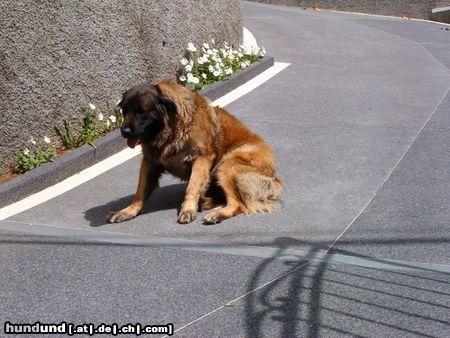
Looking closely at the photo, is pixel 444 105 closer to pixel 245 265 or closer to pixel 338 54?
pixel 338 54

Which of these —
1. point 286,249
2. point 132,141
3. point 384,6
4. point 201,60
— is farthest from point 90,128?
point 384,6

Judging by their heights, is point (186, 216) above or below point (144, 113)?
below

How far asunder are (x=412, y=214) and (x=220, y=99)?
5.45 meters

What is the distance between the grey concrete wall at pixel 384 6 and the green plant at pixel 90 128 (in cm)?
1774

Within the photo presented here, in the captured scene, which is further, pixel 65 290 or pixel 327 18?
pixel 327 18

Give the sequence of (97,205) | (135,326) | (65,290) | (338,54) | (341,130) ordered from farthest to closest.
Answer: (338,54)
(341,130)
(97,205)
(65,290)
(135,326)

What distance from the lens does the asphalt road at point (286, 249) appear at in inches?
192

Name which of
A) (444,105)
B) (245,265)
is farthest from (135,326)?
(444,105)

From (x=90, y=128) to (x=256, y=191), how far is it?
307cm

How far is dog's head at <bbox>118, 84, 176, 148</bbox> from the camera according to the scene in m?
6.69

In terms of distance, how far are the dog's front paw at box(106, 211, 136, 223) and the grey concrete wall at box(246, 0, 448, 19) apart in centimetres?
2026

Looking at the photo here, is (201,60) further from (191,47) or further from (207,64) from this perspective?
(191,47)

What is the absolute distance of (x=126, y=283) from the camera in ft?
17.8

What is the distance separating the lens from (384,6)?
25.9m
